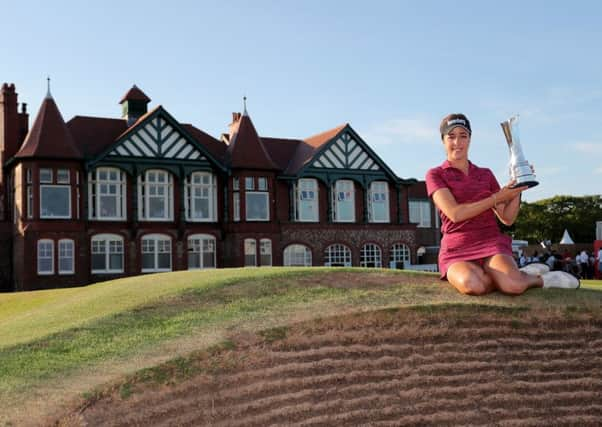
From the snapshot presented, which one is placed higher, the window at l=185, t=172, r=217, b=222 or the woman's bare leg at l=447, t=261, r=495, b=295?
the window at l=185, t=172, r=217, b=222

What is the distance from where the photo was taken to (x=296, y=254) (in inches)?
1254

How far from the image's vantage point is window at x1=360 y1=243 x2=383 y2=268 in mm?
33406

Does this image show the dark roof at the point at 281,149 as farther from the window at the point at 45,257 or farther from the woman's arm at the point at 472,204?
the woman's arm at the point at 472,204

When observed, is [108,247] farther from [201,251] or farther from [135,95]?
[135,95]

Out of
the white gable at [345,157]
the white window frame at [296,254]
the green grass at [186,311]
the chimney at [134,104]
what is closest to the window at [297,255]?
the white window frame at [296,254]

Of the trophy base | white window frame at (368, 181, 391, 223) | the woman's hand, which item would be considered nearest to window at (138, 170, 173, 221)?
white window frame at (368, 181, 391, 223)

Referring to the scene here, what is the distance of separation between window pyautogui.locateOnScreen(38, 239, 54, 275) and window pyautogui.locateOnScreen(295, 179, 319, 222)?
11801mm

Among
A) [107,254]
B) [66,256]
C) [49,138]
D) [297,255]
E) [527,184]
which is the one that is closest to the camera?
[527,184]

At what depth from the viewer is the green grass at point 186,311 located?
267 inches

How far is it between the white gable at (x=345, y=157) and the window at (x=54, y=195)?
11.7 meters

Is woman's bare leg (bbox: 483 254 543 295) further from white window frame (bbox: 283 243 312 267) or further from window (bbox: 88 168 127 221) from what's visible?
white window frame (bbox: 283 243 312 267)

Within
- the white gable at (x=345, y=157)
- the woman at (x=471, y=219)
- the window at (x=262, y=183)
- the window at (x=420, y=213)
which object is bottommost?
the woman at (x=471, y=219)

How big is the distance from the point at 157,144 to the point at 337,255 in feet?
34.0

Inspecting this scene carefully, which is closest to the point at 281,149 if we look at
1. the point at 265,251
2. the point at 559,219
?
the point at 265,251
